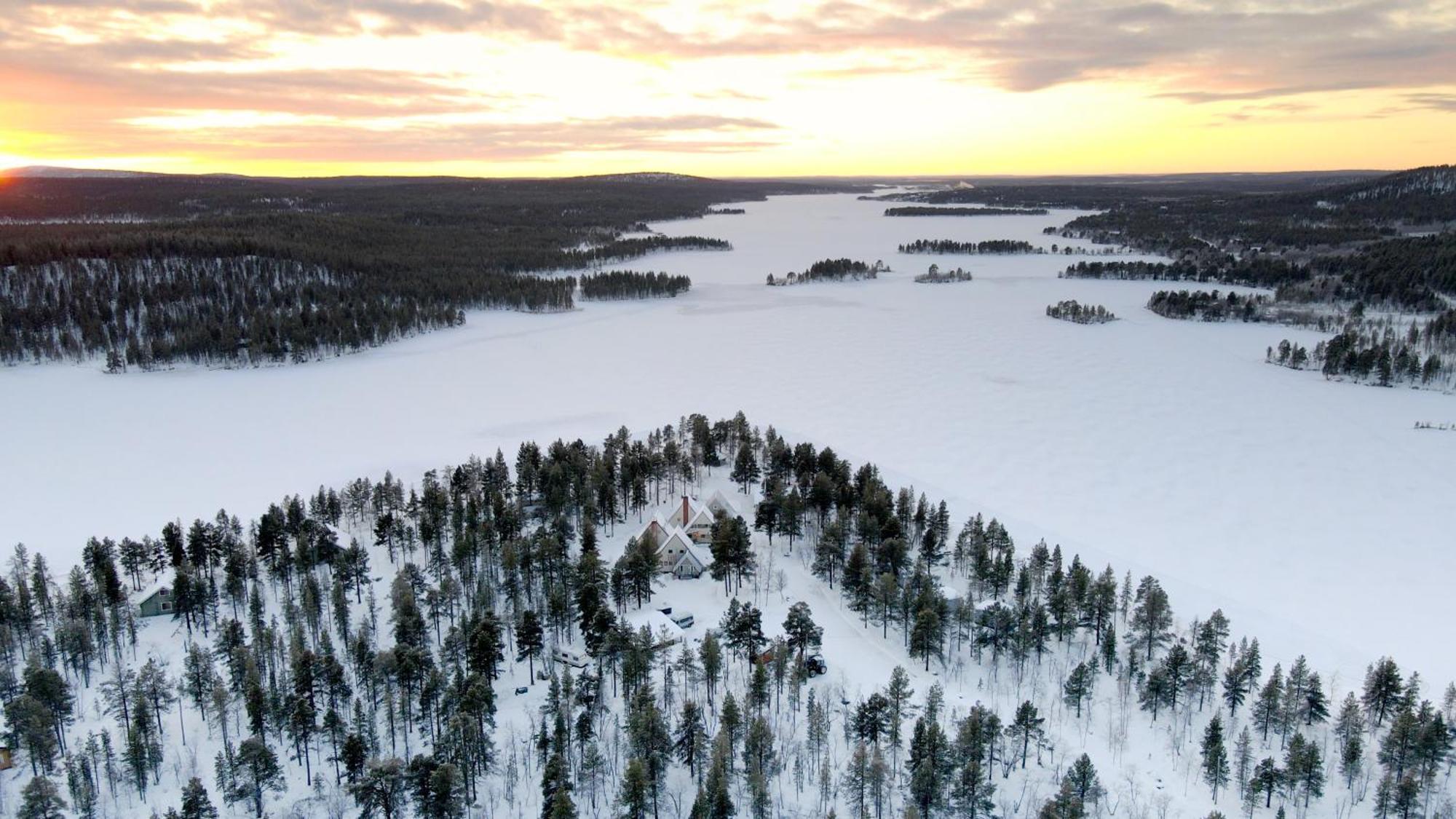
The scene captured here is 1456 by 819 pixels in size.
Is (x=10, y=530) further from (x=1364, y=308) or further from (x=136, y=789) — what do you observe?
(x=1364, y=308)

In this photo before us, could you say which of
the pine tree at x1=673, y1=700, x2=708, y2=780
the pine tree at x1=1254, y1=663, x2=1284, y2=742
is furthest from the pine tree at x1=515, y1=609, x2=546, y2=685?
the pine tree at x1=1254, y1=663, x2=1284, y2=742

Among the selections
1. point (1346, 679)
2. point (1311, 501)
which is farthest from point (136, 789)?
point (1311, 501)

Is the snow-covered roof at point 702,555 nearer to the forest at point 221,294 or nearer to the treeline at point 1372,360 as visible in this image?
the forest at point 221,294

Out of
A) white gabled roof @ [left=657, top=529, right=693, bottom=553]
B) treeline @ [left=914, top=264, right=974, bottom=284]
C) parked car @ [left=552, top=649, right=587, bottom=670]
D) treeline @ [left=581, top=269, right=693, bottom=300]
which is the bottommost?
parked car @ [left=552, top=649, right=587, bottom=670]

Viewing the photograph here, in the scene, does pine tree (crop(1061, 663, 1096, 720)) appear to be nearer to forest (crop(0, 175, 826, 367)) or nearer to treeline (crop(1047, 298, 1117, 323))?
treeline (crop(1047, 298, 1117, 323))

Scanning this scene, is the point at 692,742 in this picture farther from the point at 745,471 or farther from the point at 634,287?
the point at 634,287

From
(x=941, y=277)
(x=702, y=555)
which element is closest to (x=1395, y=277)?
(x=941, y=277)

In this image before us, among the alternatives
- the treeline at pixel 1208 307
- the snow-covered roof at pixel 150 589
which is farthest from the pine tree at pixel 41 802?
the treeline at pixel 1208 307

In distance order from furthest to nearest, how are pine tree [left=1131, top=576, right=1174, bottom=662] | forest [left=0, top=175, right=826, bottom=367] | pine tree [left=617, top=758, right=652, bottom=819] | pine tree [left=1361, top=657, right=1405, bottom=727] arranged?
forest [left=0, top=175, right=826, bottom=367], pine tree [left=1131, top=576, right=1174, bottom=662], pine tree [left=1361, top=657, right=1405, bottom=727], pine tree [left=617, top=758, right=652, bottom=819]
